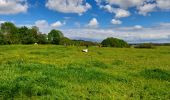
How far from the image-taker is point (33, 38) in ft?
354

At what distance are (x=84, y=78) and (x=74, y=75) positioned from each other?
2.66ft

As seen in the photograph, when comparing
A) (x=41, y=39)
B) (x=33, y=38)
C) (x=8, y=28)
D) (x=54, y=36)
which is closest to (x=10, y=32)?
(x=8, y=28)

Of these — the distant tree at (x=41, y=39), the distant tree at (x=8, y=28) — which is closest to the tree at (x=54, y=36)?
the distant tree at (x=41, y=39)

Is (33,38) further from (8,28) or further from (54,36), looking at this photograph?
(54,36)

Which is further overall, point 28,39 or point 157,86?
point 28,39

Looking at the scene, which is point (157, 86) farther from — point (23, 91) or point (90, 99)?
point (23, 91)

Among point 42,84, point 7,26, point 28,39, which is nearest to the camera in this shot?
point 42,84

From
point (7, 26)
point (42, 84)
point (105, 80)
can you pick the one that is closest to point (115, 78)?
point (105, 80)

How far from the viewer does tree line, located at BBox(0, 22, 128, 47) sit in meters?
103

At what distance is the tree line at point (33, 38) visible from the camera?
103 metres

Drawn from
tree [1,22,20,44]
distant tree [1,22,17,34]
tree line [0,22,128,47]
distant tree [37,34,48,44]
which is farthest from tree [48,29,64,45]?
distant tree [1,22,17,34]

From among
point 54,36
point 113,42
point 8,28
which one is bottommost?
point 113,42

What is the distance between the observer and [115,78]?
1812 centimetres

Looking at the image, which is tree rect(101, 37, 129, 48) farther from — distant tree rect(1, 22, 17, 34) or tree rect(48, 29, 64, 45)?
distant tree rect(1, 22, 17, 34)
